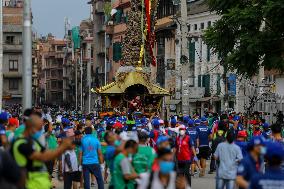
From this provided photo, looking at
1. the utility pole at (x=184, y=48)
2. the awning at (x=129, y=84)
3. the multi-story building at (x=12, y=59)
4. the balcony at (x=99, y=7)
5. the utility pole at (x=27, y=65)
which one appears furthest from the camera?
the balcony at (x=99, y=7)

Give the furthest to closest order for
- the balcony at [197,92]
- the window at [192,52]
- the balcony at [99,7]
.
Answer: the balcony at [99,7] < the window at [192,52] < the balcony at [197,92]

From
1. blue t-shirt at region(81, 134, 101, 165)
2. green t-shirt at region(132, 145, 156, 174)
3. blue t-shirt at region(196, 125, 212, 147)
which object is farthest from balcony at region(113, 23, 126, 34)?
green t-shirt at region(132, 145, 156, 174)

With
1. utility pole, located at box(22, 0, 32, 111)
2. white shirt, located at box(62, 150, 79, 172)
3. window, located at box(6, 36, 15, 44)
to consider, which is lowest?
white shirt, located at box(62, 150, 79, 172)

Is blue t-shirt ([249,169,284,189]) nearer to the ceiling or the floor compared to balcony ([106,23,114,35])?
nearer to the floor

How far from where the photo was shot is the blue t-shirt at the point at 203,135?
80.2 ft

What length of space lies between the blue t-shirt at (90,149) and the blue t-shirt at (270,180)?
8188 millimetres

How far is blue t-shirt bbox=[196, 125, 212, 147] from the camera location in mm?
24438

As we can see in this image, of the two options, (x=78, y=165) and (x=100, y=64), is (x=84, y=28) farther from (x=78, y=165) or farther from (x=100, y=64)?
(x=78, y=165)

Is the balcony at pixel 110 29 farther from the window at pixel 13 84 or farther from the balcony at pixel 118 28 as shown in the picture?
the window at pixel 13 84

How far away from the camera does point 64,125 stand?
21500 mm

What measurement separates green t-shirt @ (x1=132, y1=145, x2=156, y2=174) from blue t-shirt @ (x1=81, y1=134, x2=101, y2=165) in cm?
409

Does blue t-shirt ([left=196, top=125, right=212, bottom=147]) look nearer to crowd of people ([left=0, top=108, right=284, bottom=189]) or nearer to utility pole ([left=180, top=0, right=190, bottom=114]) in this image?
crowd of people ([left=0, top=108, right=284, bottom=189])

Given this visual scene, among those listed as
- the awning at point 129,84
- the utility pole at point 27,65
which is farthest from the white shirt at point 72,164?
the awning at point 129,84

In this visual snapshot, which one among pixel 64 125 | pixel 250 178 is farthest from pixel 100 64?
pixel 250 178
